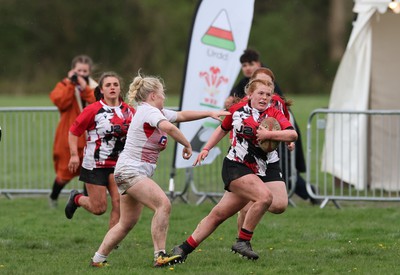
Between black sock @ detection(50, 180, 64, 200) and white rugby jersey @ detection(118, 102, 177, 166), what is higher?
white rugby jersey @ detection(118, 102, 177, 166)

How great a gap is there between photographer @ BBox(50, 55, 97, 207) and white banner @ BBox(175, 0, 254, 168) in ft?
4.15

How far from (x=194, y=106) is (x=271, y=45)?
138ft

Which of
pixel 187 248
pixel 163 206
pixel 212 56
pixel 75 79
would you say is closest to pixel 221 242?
pixel 187 248

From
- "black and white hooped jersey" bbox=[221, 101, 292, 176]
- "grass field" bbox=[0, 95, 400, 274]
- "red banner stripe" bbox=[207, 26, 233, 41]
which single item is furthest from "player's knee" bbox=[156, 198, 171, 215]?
"red banner stripe" bbox=[207, 26, 233, 41]

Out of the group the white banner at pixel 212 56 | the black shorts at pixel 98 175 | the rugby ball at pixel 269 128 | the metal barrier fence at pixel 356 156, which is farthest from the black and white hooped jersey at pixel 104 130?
the metal barrier fence at pixel 356 156

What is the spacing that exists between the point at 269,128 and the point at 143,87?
3.68 ft

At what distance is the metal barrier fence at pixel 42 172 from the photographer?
48.3ft

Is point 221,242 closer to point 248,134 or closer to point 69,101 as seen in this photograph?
point 248,134

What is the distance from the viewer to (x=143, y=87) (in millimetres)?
8883

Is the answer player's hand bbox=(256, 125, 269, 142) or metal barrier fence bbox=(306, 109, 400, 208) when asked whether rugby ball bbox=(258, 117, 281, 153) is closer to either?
player's hand bbox=(256, 125, 269, 142)

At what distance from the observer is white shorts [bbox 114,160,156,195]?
346 inches

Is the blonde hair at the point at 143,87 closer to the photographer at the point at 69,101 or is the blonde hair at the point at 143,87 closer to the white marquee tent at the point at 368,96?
the photographer at the point at 69,101

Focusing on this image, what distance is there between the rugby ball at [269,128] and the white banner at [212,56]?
4.50 meters

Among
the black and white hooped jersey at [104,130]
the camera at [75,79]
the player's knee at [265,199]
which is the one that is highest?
the camera at [75,79]
